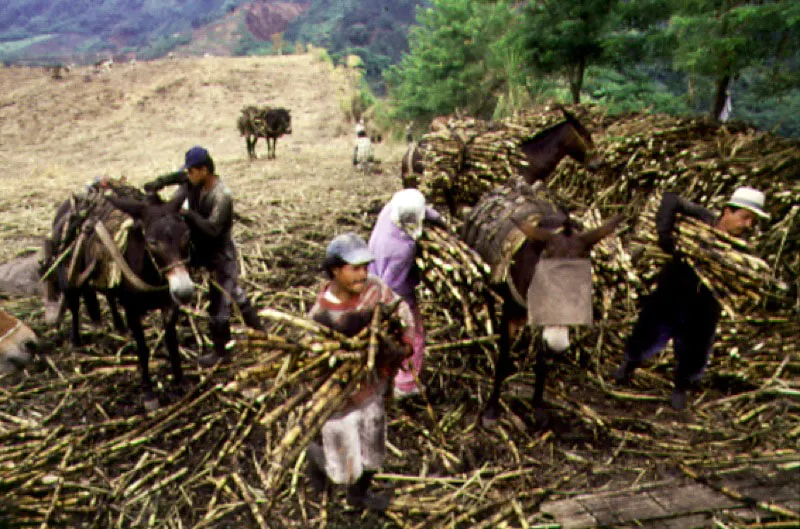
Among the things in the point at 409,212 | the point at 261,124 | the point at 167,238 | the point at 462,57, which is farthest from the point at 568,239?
the point at 462,57

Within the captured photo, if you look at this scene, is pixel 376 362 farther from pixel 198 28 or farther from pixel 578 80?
pixel 198 28

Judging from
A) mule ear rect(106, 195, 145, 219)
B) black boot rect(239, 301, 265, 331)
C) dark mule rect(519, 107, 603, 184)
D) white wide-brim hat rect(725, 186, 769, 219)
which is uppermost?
dark mule rect(519, 107, 603, 184)

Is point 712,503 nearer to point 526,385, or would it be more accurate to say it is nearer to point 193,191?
point 526,385

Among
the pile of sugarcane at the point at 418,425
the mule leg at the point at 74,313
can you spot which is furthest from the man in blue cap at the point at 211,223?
the mule leg at the point at 74,313

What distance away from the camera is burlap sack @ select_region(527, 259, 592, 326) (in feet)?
11.3

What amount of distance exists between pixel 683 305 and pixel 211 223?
4269mm

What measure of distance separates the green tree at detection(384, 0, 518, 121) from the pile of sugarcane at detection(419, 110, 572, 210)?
41.8 feet

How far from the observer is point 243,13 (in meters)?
93.8

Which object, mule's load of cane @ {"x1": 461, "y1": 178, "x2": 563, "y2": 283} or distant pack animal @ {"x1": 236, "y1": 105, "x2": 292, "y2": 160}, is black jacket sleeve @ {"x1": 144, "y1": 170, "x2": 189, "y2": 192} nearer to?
mule's load of cane @ {"x1": 461, "y1": 178, "x2": 563, "y2": 283}

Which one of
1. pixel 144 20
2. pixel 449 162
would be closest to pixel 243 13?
pixel 144 20

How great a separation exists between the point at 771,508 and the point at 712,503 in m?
0.35

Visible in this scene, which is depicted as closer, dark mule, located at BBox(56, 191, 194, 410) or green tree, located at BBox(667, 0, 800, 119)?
dark mule, located at BBox(56, 191, 194, 410)

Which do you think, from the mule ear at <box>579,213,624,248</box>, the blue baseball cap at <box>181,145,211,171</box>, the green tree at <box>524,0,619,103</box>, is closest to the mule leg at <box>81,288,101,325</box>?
the blue baseball cap at <box>181,145,211,171</box>

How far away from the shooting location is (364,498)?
358cm
